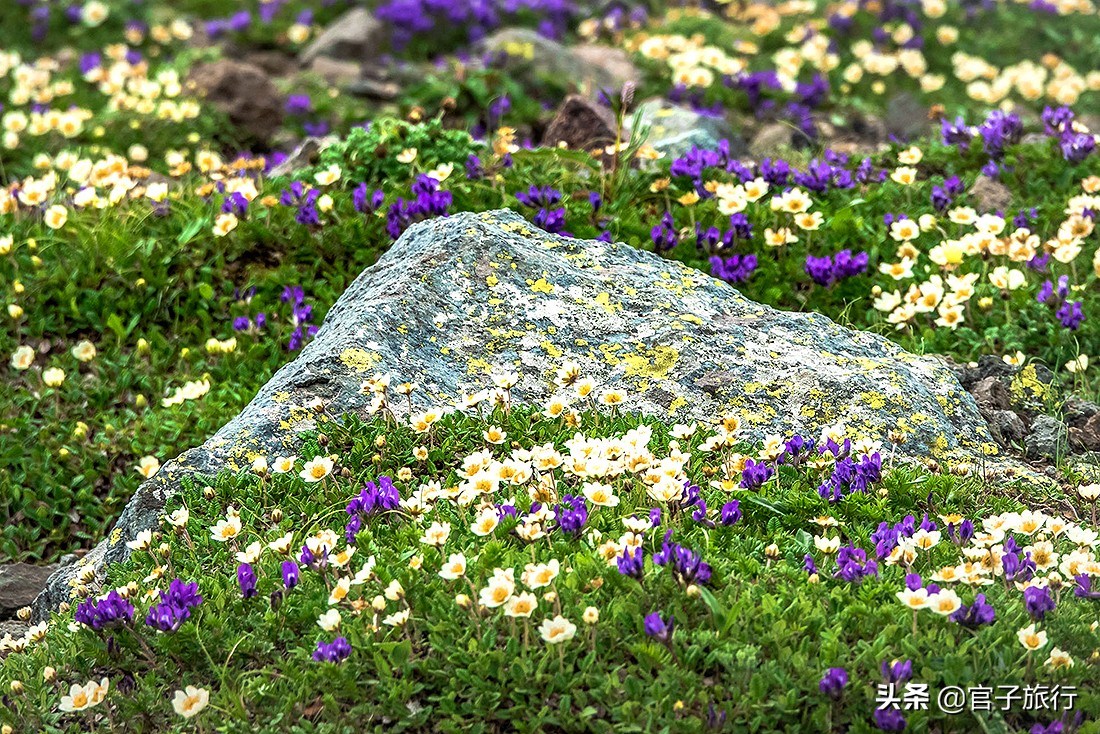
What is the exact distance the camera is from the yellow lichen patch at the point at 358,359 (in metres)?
5.10

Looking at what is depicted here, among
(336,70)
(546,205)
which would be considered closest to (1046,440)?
(546,205)

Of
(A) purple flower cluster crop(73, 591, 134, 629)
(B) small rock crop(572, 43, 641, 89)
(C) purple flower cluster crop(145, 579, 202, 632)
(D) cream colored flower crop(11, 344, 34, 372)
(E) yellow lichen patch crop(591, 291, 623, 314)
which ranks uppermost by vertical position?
(E) yellow lichen patch crop(591, 291, 623, 314)

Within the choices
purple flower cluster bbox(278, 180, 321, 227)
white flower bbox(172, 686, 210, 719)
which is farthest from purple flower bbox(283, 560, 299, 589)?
purple flower cluster bbox(278, 180, 321, 227)

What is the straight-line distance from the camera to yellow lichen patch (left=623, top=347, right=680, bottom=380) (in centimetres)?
523

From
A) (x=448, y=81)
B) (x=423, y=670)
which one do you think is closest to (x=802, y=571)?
(x=423, y=670)

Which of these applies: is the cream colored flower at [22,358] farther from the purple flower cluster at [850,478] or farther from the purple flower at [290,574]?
the purple flower cluster at [850,478]

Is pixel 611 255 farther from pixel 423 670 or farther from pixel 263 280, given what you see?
pixel 423 670

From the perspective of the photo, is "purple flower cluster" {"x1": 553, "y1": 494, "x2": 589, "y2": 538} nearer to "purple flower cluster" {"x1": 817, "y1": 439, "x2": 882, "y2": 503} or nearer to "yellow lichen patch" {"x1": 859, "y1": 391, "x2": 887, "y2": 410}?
"purple flower cluster" {"x1": 817, "y1": 439, "x2": 882, "y2": 503}

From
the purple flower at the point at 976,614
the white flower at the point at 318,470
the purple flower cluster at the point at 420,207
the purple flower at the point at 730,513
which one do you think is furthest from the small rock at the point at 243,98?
Result: the purple flower at the point at 976,614

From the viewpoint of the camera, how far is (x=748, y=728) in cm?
335

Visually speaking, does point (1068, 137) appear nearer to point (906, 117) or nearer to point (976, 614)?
point (906, 117)

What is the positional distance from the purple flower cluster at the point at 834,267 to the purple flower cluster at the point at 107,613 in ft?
13.7

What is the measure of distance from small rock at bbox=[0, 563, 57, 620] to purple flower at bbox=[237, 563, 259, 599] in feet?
5.98

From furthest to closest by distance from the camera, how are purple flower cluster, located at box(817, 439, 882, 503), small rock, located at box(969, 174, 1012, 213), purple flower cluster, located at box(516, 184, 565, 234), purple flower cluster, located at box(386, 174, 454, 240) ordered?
small rock, located at box(969, 174, 1012, 213) → purple flower cluster, located at box(386, 174, 454, 240) → purple flower cluster, located at box(516, 184, 565, 234) → purple flower cluster, located at box(817, 439, 882, 503)
